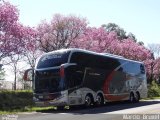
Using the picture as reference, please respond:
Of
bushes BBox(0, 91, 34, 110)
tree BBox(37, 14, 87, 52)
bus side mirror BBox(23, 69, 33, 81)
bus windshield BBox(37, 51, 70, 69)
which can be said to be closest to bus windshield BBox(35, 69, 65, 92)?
bus windshield BBox(37, 51, 70, 69)

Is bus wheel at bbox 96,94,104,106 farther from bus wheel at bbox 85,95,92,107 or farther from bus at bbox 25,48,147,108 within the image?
bus wheel at bbox 85,95,92,107

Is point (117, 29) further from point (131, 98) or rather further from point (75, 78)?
point (75, 78)

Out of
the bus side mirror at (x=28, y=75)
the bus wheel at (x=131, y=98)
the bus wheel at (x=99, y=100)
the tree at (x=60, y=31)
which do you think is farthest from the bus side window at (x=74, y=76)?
the tree at (x=60, y=31)

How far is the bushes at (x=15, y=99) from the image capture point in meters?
27.5

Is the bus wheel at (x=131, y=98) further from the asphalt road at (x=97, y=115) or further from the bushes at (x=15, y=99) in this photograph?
the asphalt road at (x=97, y=115)

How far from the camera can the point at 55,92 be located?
2400cm

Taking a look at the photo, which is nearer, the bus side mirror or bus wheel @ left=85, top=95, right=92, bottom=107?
the bus side mirror

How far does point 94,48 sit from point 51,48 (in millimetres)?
5322

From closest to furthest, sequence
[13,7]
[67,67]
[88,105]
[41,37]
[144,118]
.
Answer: [144,118] → [67,67] → [88,105] → [13,7] → [41,37]

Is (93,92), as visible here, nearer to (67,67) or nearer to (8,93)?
(67,67)

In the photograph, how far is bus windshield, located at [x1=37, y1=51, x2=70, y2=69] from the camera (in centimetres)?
2419

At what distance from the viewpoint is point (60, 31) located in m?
47.8

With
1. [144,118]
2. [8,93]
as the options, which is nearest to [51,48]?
[8,93]

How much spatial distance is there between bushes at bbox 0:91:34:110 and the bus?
3.47 metres
